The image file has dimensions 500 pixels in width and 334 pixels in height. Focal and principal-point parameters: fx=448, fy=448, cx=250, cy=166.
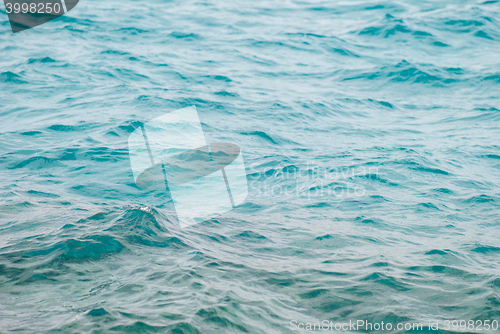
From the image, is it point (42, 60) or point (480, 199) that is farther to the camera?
point (42, 60)

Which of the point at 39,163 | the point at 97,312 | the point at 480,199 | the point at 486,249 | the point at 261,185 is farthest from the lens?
the point at 39,163

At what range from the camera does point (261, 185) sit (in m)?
8.08

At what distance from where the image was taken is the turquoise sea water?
172 inches

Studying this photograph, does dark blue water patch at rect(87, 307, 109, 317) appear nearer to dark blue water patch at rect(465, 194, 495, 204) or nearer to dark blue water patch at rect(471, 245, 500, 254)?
dark blue water patch at rect(471, 245, 500, 254)

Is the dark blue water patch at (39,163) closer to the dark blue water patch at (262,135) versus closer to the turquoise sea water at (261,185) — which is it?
the turquoise sea water at (261,185)

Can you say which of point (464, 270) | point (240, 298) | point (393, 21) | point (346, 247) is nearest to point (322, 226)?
point (346, 247)

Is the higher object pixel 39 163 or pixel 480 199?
pixel 39 163

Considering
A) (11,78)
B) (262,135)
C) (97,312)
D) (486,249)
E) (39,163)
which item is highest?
(97,312)

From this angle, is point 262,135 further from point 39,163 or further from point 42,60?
point 42,60

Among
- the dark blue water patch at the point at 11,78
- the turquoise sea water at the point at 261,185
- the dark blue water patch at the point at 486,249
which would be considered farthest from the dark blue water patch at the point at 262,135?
the dark blue water patch at the point at 11,78

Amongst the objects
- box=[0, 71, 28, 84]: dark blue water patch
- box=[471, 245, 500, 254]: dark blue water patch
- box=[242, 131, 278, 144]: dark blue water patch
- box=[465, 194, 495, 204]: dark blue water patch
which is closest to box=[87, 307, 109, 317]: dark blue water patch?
box=[471, 245, 500, 254]: dark blue water patch

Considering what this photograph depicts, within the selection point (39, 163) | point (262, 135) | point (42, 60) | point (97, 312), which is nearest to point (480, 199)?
point (262, 135)

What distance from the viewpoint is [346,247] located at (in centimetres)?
586

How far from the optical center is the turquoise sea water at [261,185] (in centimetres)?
436
